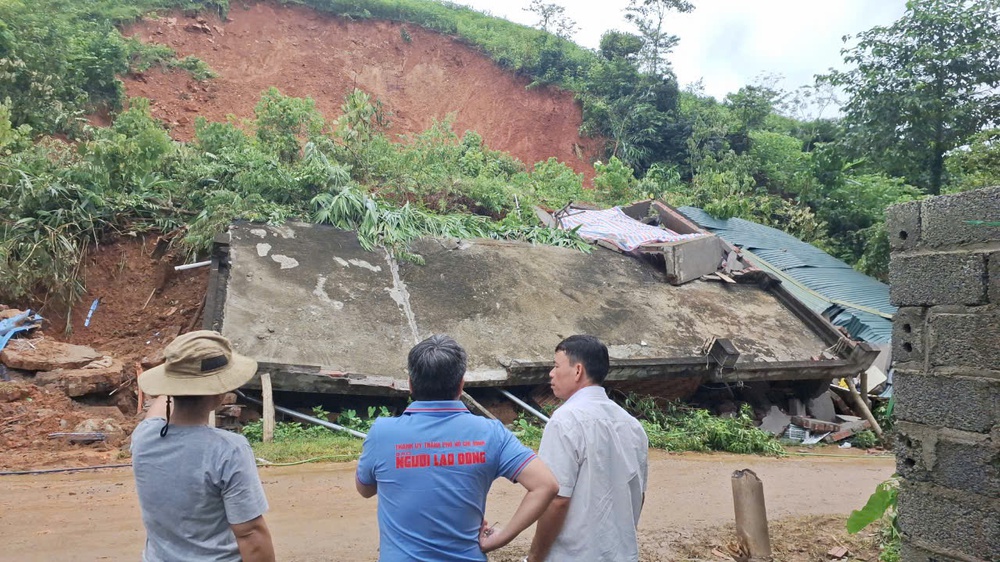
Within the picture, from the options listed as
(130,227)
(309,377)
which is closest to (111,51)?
(130,227)

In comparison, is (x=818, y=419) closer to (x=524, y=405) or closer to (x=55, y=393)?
(x=524, y=405)

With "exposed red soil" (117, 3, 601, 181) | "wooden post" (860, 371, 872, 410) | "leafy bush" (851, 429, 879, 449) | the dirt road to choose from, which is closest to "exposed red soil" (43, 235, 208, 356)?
the dirt road

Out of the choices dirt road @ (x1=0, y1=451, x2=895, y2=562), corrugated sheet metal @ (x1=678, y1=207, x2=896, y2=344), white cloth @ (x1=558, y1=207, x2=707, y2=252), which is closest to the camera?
dirt road @ (x1=0, y1=451, x2=895, y2=562)

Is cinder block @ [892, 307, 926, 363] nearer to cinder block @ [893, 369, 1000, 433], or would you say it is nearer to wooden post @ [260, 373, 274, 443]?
cinder block @ [893, 369, 1000, 433]

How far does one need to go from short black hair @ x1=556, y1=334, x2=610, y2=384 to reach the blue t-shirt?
23.9 inches

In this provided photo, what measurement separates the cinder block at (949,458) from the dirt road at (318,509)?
1.94 m

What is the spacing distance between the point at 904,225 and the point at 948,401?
1.07m

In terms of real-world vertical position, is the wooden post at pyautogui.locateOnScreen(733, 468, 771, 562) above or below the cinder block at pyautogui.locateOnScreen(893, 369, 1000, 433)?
below

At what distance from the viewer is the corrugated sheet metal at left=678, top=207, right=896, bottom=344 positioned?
50.4ft

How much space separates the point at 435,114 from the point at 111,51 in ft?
43.3

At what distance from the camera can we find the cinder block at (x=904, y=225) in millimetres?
4305

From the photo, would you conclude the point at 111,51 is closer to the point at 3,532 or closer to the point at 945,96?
the point at 3,532

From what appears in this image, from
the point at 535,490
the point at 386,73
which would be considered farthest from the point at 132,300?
the point at 386,73

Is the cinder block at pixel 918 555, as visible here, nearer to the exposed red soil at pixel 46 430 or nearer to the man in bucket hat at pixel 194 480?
the man in bucket hat at pixel 194 480
